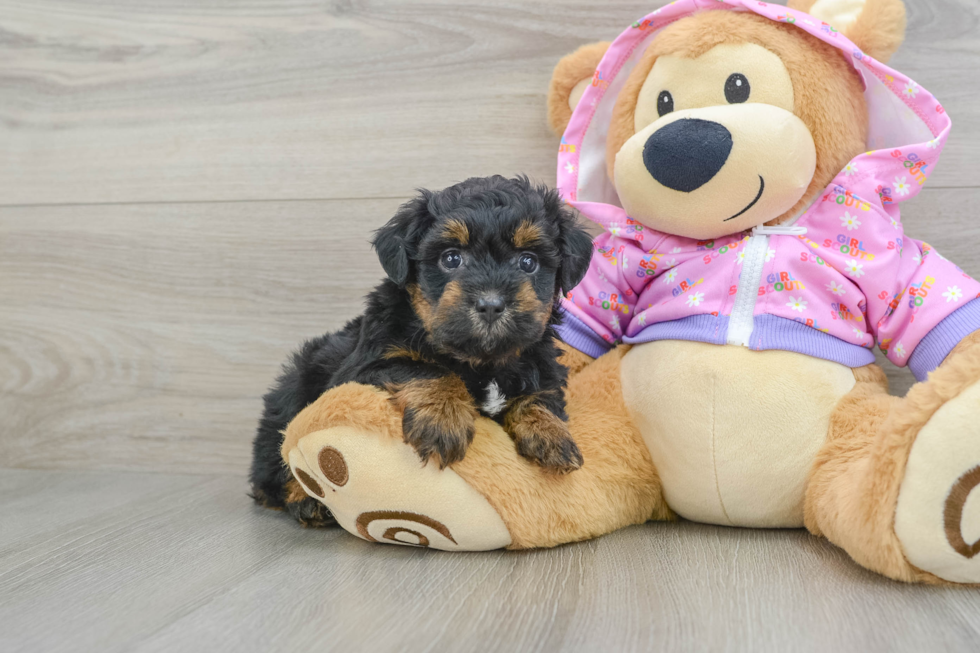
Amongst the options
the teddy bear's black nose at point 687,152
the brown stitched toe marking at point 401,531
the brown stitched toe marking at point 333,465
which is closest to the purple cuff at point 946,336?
the teddy bear's black nose at point 687,152

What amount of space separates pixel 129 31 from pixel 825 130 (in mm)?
2072

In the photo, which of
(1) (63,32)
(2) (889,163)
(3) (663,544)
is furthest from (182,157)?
(2) (889,163)

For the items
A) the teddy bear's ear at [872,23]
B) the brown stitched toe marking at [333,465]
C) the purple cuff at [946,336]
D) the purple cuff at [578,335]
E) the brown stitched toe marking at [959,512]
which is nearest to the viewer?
the brown stitched toe marking at [959,512]

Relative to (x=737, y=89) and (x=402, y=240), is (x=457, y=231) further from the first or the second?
(x=737, y=89)

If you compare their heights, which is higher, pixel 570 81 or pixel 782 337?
pixel 570 81

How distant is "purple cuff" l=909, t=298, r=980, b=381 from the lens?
1446mm

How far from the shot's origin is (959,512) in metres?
1.13

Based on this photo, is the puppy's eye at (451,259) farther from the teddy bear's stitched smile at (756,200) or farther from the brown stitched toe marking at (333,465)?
the teddy bear's stitched smile at (756,200)

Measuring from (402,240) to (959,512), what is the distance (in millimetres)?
1053

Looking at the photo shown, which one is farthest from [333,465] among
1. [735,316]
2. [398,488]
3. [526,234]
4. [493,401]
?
[735,316]

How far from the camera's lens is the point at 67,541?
1593 mm

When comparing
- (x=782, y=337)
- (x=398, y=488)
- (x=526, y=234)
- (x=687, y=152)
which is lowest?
(x=398, y=488)

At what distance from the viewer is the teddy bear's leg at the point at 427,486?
1.33 metres

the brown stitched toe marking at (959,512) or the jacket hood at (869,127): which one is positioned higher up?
the jacket hood at (869,127)
